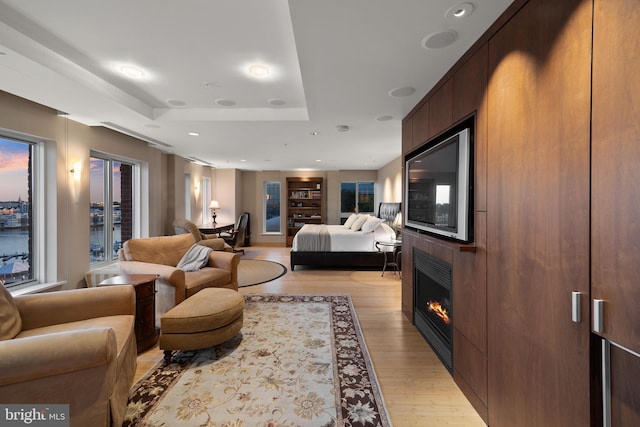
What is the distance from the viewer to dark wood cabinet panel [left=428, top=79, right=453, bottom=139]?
2.06m

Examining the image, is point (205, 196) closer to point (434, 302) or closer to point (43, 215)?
point (43, 215)

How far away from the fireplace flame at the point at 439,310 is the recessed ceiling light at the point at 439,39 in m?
2.04

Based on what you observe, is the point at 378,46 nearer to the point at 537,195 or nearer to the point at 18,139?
the point at 537,195

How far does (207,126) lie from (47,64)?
5.61 feet

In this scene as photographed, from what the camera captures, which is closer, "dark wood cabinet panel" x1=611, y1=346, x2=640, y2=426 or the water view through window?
"dark wood cabinet panel" x1=611, y1=346, x2=640, y2=426

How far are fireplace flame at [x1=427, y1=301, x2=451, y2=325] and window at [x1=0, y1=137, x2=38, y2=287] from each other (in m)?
4.48

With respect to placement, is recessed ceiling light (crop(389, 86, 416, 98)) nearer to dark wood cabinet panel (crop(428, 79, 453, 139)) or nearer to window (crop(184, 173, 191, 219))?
dark wood cabinet panel (crop(428, 79, 453, 139))

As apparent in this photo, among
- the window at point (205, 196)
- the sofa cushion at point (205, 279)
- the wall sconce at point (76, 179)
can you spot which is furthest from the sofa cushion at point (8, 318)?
the window at point (205, 196)

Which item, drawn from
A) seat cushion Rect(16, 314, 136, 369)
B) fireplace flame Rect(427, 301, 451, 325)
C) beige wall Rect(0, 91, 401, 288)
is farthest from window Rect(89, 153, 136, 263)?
fireplace flame Rect(427, 301, 451, 325)

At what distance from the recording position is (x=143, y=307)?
2.42 m

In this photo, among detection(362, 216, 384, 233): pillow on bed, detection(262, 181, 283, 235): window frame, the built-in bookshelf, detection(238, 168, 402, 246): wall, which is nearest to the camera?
detection(362, 216, 384, 233): pillow on bed

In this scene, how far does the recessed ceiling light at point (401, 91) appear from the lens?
240 cm

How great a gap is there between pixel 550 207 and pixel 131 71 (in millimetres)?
3320

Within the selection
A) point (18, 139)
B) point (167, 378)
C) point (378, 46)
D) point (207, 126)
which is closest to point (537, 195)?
point (378, 46)
